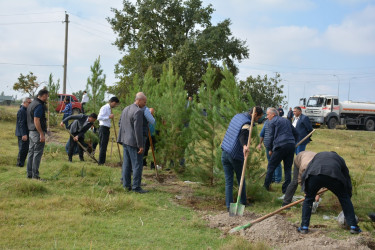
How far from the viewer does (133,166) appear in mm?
7918

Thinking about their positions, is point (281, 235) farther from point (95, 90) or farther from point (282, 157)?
point (95, 90)

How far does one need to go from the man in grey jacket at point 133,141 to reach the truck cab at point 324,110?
2502 centimetres

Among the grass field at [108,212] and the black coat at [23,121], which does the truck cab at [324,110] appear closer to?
the grass field at [108,212]

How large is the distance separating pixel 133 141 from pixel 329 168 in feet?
12.7

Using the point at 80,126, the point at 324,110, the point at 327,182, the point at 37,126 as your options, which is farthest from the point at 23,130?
the point at 324,110

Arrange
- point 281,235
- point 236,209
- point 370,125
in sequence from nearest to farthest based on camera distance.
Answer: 1. point 281,235
2. point 236,209
3. point 370,125

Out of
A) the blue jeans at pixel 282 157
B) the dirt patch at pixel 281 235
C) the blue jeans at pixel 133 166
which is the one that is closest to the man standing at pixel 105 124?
the blue jeans at pixel 133 166

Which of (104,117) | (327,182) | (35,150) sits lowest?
(35,150)

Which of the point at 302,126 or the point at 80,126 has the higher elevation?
the point at 302,126

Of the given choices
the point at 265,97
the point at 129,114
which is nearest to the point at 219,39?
the point at 265,97

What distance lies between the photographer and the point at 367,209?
715cm

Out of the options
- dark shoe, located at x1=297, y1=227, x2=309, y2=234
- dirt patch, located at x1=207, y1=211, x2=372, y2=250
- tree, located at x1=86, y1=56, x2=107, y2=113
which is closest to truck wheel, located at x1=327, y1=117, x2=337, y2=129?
tree, located at x1=86, y1=56, x2=107, y2=113

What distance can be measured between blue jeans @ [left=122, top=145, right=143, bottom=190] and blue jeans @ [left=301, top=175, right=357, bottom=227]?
3.49 m

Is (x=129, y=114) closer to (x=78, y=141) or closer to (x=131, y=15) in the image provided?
(x=78, y=141)
